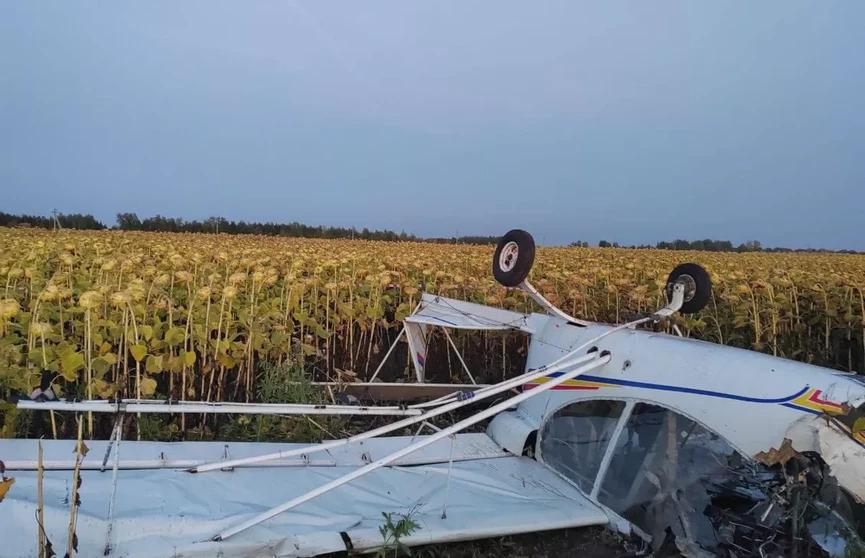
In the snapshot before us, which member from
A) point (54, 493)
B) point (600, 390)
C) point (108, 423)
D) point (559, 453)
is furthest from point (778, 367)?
point (108, 423)

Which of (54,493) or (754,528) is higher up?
(754,528)

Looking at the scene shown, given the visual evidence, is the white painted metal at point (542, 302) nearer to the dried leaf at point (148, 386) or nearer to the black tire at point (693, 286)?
the black tire at point (693, 286)

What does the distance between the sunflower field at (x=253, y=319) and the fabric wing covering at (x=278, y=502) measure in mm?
761

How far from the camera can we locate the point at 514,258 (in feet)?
14.9

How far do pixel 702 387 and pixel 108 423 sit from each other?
199 inches

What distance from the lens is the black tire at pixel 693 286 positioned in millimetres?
4539

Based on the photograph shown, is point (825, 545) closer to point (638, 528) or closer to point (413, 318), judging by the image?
point (638, 528)

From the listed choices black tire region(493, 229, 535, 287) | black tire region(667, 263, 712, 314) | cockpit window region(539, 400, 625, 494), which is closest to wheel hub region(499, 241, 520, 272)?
black tire region(493, 229, 535, 287)

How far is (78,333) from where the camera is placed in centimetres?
646

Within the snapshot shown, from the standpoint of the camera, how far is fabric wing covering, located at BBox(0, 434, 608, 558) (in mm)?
3123

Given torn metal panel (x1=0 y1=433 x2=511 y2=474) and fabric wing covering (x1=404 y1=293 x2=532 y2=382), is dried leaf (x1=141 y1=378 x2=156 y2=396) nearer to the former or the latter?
torn metal panel (x1=0 y1=433 x2=511 y2=474)

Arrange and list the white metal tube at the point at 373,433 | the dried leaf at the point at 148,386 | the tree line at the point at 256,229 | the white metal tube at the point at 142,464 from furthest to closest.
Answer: the tree line at the point at 256,229
the dried leaf at the point at 148,386
the white metal tube at the point at 142,464
the white metal tube at the point at 373,433

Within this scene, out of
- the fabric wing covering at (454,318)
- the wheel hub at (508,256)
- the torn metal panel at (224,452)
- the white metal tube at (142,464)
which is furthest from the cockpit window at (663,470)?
the white metal tube at (142,464)

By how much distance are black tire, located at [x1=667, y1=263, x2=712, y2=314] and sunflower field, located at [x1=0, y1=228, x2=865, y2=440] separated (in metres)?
3.51
